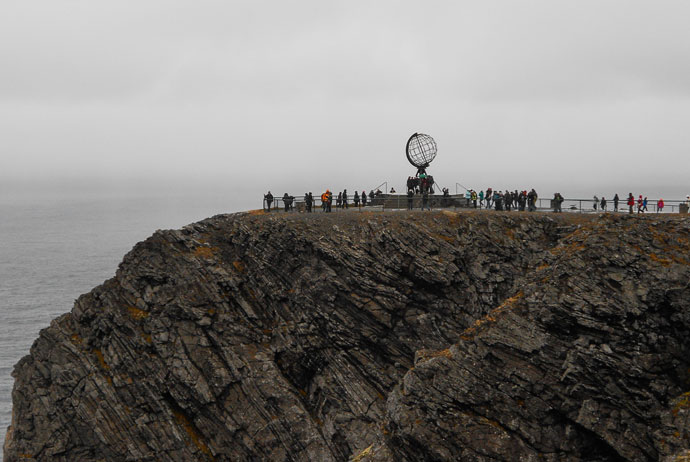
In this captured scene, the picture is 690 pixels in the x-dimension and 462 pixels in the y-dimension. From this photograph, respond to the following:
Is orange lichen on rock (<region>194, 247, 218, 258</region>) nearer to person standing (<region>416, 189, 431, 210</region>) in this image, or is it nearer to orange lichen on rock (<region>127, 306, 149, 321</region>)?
orange lichen on rock (<region>127, 306, 149, 321</region>)

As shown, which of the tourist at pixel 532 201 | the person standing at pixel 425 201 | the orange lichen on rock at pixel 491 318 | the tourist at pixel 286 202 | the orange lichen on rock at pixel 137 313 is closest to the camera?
the orange lichen on rock at pixel 491 318

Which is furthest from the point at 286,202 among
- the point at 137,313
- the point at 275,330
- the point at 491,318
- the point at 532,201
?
the point at 491,318

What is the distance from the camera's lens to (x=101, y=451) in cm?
3706

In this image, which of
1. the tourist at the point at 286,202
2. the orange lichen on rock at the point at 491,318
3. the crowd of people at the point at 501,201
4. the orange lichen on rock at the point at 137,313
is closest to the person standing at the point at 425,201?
the crowd of people at the point at 501,201

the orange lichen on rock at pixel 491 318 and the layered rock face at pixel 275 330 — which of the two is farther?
the layered rock face at pixel 275 330

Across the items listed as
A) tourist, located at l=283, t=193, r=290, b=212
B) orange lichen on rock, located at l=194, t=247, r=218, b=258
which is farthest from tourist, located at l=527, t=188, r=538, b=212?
orange lichen on rock, located at l=194, t=247, r=218, b=258

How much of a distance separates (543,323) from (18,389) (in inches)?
1481

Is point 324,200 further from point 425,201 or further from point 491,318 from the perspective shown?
point 491,318

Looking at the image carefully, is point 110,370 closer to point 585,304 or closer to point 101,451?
point 101,451

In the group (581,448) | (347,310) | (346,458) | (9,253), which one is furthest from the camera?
(9,253)

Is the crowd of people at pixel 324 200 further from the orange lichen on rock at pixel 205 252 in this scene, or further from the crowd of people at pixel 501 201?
the orange lichen on rock at pixel 205 252

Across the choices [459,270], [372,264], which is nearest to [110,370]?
[372,264]

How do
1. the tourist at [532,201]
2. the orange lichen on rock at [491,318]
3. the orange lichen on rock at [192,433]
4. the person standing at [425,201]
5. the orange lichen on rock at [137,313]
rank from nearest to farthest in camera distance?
the orange lichen on rock at [491,318] < the orange lichen on rock at [192,433] < the orange lichen on rock at [137,313] < the tourist at [532,201] < the person standing at [425,201]

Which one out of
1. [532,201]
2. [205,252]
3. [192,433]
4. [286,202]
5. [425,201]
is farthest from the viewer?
[286,202]
